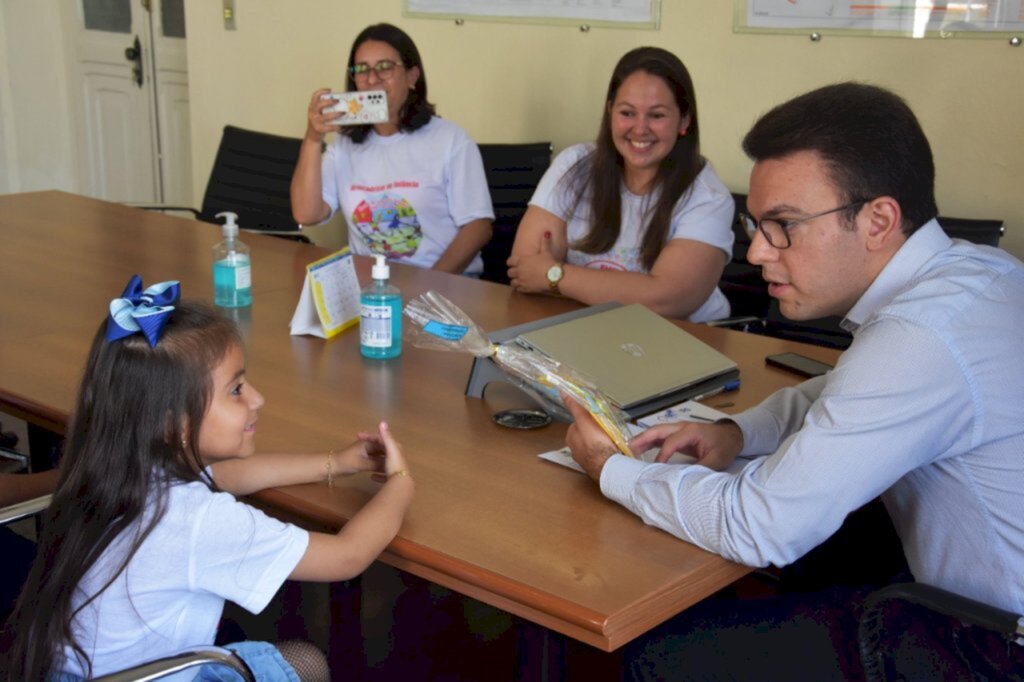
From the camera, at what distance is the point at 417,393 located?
1.93m

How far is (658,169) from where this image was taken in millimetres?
Result: 2688

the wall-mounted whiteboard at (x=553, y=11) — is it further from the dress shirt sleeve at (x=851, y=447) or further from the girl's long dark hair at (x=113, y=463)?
the girl's long dark hair at (x=113, y=463)

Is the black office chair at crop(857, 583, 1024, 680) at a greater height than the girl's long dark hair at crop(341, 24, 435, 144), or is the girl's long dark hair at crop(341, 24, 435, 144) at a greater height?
the girl's long dark hair at crop(341, 24, 435, 144)

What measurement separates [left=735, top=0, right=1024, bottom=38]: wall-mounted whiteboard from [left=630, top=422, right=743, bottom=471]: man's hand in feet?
6.14

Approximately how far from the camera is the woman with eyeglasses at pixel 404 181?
10.5ft

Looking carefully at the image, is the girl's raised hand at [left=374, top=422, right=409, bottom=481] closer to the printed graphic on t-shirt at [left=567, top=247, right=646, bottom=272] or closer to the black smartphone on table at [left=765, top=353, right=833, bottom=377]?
the black smartphone on table at [left=765, top=353, right=833, bottom=377]

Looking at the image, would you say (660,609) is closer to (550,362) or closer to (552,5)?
(550,362)

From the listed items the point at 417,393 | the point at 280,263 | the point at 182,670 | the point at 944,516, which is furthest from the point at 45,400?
the point at 944,516

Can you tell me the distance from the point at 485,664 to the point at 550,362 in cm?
85

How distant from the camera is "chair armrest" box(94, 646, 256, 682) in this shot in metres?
1.22

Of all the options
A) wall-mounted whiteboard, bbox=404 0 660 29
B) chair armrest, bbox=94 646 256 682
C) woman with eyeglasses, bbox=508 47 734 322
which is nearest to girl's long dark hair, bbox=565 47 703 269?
woman with eyeglasses, bbox=508 47 734 322

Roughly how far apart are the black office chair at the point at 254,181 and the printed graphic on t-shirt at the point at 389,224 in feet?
2.72

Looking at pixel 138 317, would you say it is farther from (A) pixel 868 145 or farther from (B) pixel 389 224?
(B) pixel 389 224

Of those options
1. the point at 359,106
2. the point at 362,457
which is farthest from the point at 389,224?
the point at 362,457
